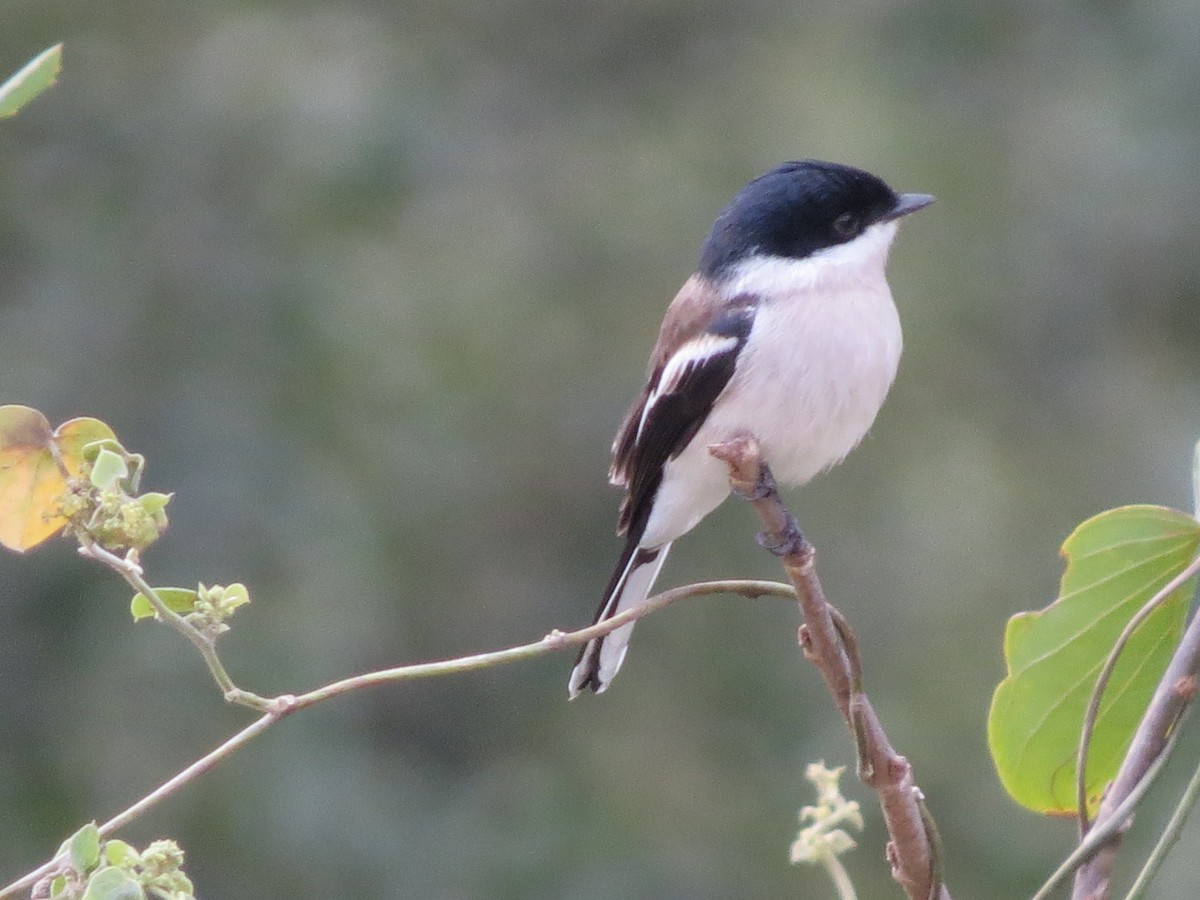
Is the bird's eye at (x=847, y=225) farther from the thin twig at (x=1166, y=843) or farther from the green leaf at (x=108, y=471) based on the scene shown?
the green leaf at (x=108, y=471)

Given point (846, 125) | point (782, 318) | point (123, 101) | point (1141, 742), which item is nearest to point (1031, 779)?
point (1141, 742)

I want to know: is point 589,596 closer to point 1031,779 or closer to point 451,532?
point 451,532

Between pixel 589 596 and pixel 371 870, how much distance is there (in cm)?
171

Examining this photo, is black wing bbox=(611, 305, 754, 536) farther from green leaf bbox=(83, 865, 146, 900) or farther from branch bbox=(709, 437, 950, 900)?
green leaf bbox=(83, 865, 146, 900)

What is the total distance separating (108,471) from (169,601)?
18 centimetres

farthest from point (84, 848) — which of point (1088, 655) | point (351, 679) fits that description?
point (1088, 655)

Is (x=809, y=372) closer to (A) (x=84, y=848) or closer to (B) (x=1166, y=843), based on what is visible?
(B) (x=1166, y=843)

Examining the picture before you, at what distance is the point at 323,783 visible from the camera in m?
5.59

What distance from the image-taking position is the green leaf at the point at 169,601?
1.63 metres

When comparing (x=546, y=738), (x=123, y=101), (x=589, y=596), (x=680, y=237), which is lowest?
(x=546, y=738)

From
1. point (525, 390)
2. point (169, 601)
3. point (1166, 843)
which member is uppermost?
point (169, 601)

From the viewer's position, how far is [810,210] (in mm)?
3439

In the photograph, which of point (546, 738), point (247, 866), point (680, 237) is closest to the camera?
point (247, 866)

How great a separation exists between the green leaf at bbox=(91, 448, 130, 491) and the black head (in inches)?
80.6
